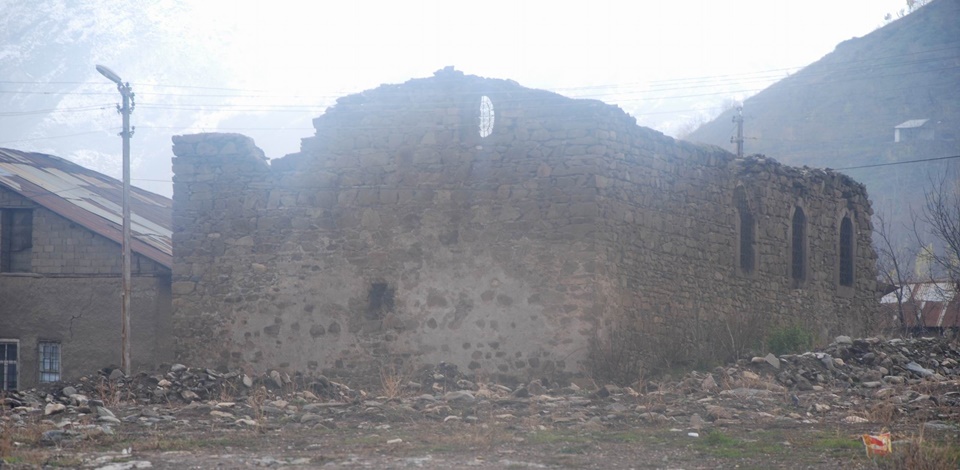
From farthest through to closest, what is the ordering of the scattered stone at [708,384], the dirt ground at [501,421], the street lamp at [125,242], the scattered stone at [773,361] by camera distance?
1. the street lamp at [125,242]
2. the scattered stone at [773,361]
3. the scattered stone at [708,384]
4. the dirt ground at [501,421]

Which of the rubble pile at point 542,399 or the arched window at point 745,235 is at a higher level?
the arched window at point 745,235

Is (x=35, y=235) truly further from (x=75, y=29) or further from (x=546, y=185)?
(x=75, y=29)

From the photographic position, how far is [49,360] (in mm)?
19969

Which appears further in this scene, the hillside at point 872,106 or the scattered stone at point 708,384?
the hillside at point 872,106

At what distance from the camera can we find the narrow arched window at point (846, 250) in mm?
22547

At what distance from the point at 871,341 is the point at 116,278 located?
42.3ft

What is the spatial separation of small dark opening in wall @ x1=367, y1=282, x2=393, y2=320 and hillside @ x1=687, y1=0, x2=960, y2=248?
4773cm

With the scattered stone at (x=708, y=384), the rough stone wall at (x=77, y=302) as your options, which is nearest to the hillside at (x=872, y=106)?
the rough stone wall at (x=77, y=302)

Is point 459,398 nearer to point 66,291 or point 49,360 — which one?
point 66,291

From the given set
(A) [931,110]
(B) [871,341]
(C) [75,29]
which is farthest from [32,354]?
(C) [75,29]

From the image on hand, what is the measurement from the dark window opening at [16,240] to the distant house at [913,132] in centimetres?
5114

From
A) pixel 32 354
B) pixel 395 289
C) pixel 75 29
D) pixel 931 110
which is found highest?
pixel 75 29

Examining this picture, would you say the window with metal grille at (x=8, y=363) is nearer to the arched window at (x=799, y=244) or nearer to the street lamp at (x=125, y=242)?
the street lamp at (x=125, y=242)

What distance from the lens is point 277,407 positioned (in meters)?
11.6
